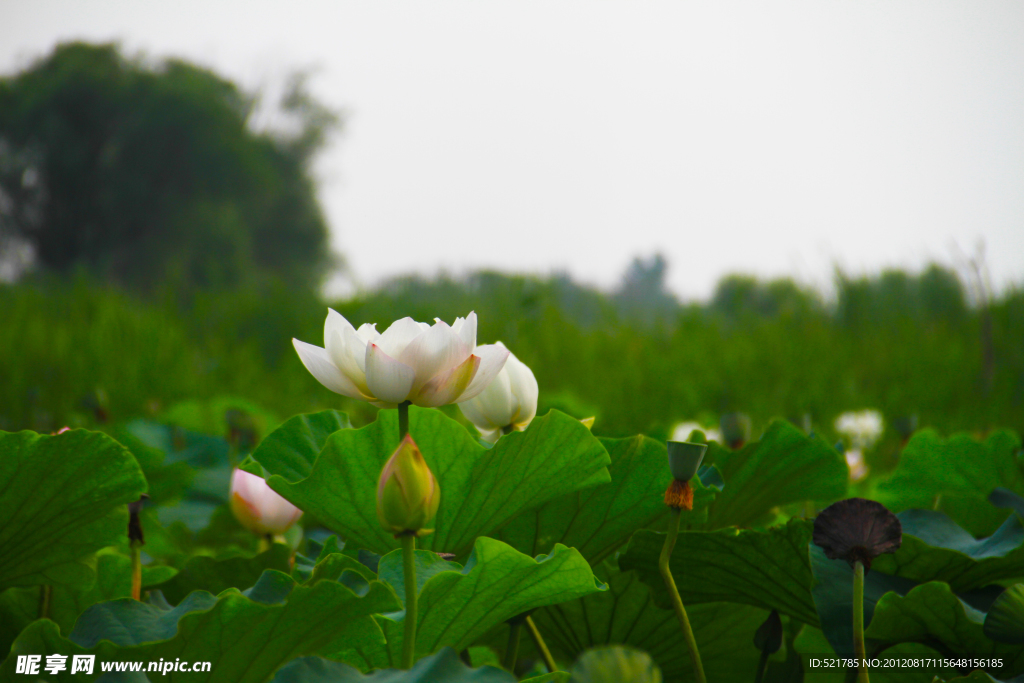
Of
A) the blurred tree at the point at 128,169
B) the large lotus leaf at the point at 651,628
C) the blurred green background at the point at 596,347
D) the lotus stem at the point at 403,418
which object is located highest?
the blurred tree at the point at 128,169

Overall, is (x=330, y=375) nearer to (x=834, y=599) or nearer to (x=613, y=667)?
(x=613, y=667)

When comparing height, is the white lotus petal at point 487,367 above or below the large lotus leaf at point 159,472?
above

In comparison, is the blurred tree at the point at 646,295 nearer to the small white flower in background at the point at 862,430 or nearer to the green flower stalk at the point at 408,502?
the small white flower in background at the point at 862,430

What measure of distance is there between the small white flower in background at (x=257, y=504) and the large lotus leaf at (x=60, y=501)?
19 centimetres

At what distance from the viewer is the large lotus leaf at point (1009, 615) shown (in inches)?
19.7

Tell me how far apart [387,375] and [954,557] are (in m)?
0.58

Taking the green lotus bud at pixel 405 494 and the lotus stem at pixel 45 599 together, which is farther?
the lotus stem at pixel 45 599

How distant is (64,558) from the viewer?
2.17ft

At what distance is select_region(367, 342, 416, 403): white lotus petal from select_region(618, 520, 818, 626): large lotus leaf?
27cm

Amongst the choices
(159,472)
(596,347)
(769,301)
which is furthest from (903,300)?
(159,472)

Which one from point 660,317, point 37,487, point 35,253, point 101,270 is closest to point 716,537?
point 37,487

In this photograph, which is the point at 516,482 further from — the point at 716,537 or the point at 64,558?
the point at 64,558

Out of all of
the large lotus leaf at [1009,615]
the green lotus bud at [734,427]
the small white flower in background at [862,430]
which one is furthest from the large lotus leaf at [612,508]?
the small white flower in background at [862,430]

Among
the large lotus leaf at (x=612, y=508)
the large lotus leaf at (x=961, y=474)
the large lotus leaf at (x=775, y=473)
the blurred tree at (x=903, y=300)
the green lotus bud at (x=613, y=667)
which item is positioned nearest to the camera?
the green lotus bud at (x=613, y=667)
